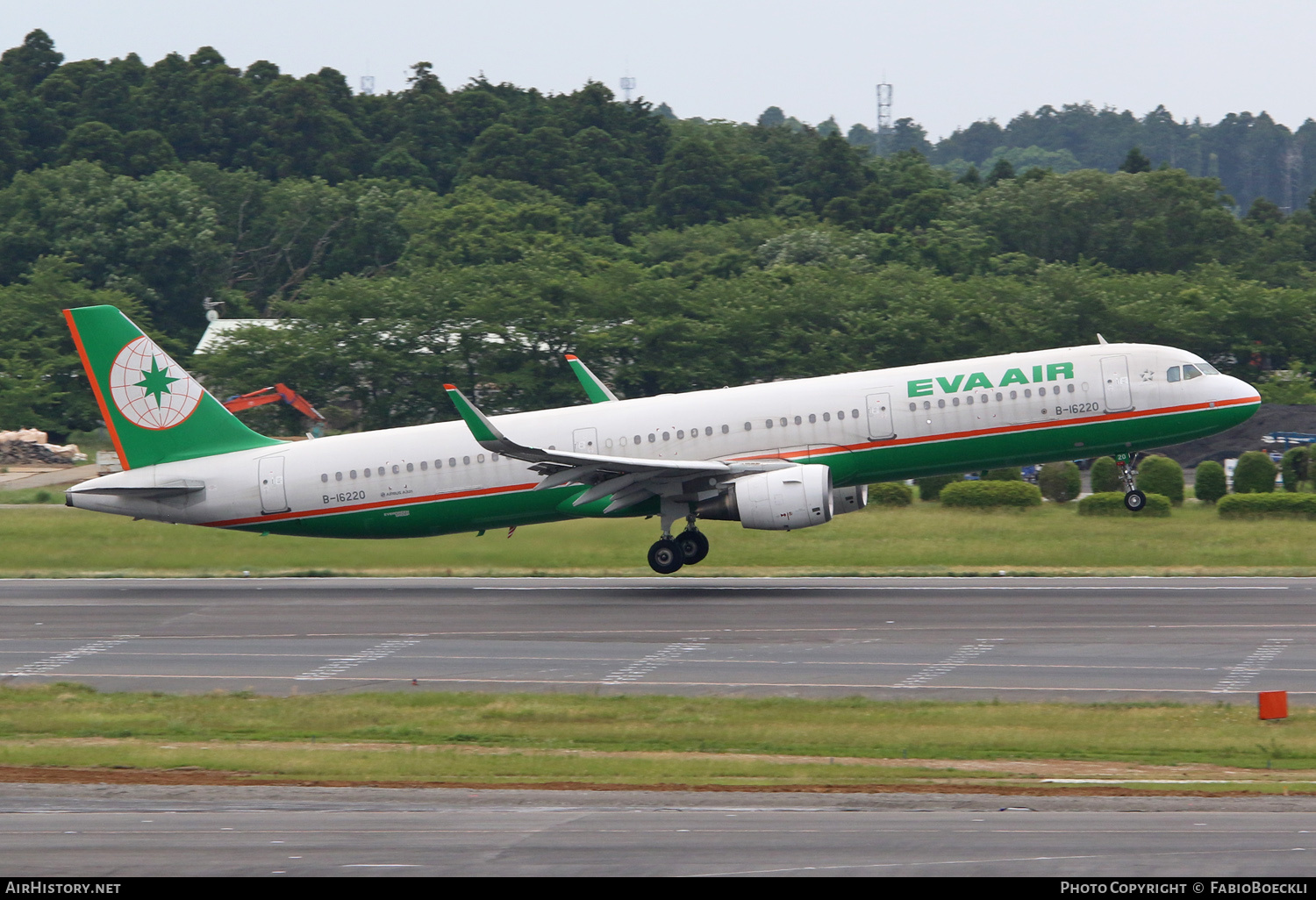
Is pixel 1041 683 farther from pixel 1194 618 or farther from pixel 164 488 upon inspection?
pixel 164 488

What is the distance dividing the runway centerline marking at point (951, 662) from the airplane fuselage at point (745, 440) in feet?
26.8

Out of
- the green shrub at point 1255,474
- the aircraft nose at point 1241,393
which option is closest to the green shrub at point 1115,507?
the green shrub at point 1255,474

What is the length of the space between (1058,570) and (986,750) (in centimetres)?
1832

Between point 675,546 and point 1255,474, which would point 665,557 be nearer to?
point 675,546

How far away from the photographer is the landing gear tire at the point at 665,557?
1452 inches

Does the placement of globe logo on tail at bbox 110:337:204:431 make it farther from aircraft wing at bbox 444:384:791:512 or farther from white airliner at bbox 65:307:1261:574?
aircraft wing at bbox 444:384:791:512

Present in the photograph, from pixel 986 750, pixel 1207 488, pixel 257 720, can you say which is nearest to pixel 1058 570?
pixel 1207 488

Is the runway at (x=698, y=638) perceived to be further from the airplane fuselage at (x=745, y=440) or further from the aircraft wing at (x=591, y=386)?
the aircraft wing at (x=591, y=386)

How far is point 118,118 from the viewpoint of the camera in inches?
4961

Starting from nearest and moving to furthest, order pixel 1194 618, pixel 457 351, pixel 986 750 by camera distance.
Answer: pixel 986 750 → pixel 1194 618 → pixel 457 351

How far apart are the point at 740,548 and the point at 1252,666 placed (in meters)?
18.2

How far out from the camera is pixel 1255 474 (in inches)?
1929

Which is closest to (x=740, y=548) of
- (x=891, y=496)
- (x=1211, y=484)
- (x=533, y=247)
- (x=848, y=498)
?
(x=848, y=498)

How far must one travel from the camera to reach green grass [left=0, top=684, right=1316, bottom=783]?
2025cm
